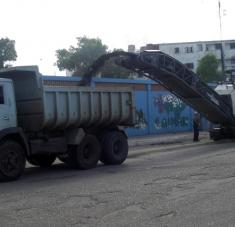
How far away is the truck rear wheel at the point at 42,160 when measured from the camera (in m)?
16.8

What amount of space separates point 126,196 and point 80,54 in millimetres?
73190

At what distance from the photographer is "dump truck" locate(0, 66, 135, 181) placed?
14148 mm

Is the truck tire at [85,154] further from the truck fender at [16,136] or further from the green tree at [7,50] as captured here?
the green tree at [7,50]

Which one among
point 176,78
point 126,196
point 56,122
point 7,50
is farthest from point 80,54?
point 126,196

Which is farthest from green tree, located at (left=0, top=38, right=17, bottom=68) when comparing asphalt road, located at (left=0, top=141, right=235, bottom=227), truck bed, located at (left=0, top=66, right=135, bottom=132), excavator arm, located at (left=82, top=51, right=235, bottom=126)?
asphalt road, located at (left=0, top=141, right=235, bottom=227)

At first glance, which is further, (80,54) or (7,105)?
(80,54)

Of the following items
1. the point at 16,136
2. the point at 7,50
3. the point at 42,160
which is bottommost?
the point at 42,160

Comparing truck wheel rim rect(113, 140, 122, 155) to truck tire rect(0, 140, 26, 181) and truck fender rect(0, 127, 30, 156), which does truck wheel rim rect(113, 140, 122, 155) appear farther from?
truck tire rect(0, 140, 26, 181)

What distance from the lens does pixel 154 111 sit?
32844 mm

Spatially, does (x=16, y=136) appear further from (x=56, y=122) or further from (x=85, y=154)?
(x=85, y=154)

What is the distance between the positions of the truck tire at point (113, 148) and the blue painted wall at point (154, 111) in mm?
11387

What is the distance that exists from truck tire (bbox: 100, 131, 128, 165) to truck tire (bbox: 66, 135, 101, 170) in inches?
15.3

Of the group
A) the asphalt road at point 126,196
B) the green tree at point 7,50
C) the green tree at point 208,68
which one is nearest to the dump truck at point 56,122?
the asphalt road at point 126,196

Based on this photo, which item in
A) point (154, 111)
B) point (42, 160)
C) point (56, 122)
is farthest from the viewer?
point (154, 111)
